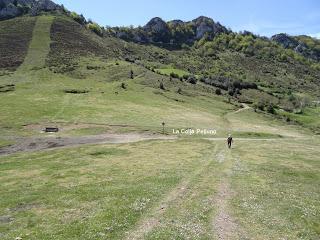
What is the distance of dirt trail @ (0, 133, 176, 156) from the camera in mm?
62625

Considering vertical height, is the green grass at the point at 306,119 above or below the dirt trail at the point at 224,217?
below

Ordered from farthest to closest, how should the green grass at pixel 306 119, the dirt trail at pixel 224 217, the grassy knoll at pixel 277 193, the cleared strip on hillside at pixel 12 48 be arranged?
the cleared strip on hillside at pixel 12 48, the green grass at pixel 306 119, the grassy knoll at pixel 277 193, the dirt trail at pixel 224 217

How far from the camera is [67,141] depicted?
6806 centimetres

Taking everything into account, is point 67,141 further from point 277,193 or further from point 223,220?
point 223,220

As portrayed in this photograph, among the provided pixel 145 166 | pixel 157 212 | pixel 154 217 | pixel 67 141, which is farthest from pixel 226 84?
pixel 154 217

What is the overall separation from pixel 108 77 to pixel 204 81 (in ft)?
156

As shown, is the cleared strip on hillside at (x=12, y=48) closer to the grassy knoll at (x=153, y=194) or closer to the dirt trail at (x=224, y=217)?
the grassy knoll at (x=153, y=194)

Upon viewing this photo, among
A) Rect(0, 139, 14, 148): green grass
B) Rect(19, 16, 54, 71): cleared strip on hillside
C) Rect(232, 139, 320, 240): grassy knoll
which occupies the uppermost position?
Rect(19, 16, 54, 71): cleared strip on hillside

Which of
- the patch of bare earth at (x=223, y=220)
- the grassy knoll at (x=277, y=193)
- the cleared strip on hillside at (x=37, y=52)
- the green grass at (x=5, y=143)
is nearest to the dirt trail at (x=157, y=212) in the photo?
the patch of bare earth at (x=223, y=220)

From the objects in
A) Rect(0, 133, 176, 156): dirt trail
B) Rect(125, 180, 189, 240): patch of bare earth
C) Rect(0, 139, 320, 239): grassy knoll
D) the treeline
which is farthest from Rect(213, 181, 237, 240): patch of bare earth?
the treeline

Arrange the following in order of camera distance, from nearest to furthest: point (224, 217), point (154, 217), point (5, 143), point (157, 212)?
point (154, 217) → point (224, 217) → point (157, 212) → point (5, 143)

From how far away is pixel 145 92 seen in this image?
13188cm

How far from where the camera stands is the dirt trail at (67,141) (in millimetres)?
62625

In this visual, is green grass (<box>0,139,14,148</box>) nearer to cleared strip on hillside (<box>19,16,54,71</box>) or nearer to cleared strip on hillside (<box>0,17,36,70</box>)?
cleared strip on hillside (<box>19,16,54,71</box>)
